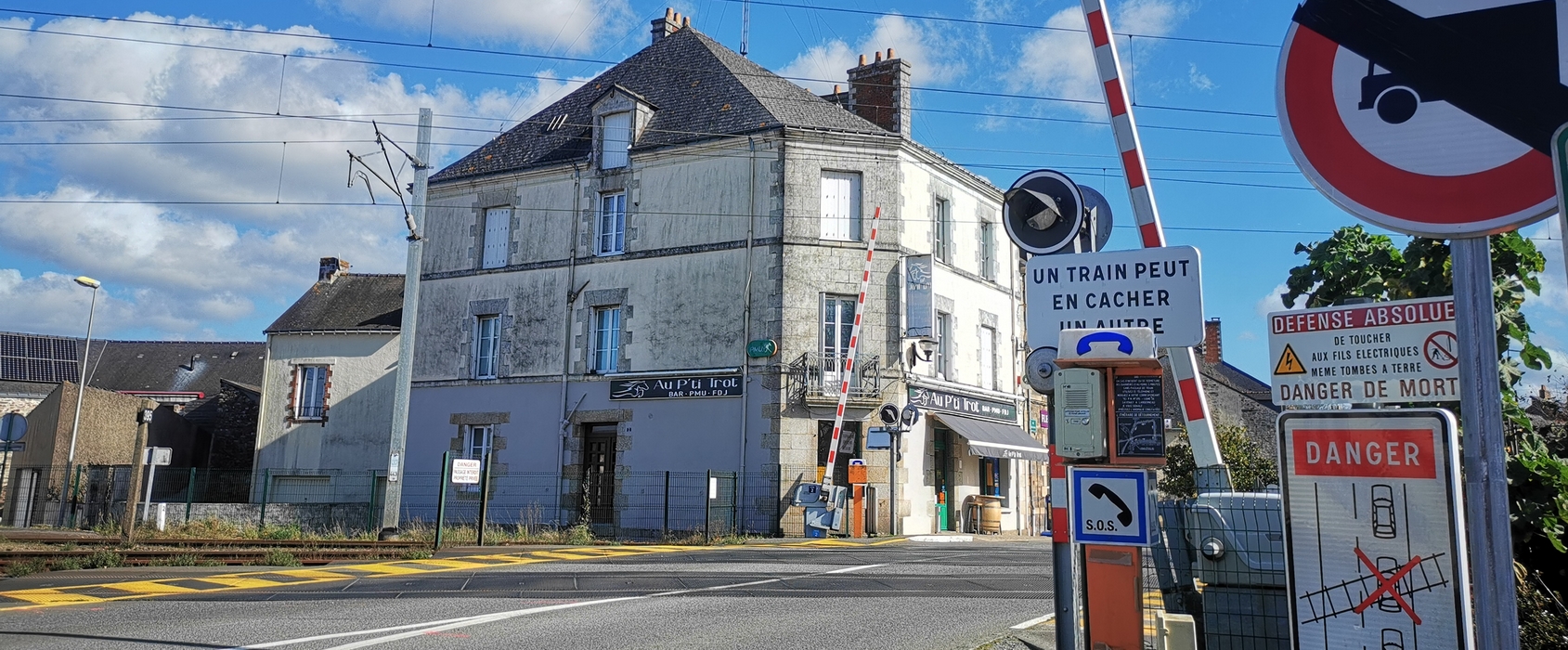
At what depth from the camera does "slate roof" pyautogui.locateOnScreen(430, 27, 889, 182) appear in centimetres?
2531

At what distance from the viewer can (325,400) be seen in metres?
32.7

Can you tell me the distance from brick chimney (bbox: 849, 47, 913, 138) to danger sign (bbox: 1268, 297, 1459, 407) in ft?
73.5

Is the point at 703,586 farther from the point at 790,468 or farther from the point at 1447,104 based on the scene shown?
the point at 790,468

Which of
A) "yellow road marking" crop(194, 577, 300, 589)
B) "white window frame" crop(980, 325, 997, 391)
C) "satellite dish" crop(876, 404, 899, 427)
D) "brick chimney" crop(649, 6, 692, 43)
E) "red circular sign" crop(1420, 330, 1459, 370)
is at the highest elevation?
"brick chimney" crop(649, 6, 692, 43)

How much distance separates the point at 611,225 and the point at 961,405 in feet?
30.3

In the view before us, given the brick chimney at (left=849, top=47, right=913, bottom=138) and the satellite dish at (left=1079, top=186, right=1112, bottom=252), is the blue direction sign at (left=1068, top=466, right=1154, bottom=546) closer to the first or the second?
the satellite dish at (left=1079, top=186, right=1112, bottom=252)

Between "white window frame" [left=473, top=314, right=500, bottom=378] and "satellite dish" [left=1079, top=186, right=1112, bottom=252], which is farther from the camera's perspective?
"white window frame" [left=473, top=314, right=500, bottom=378]

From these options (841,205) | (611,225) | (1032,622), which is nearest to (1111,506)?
(1032,622)

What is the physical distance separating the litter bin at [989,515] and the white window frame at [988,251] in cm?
542

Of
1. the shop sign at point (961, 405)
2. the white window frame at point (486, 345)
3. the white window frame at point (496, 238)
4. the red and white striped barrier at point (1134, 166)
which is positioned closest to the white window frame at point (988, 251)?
the shop sign at point (961, 405)

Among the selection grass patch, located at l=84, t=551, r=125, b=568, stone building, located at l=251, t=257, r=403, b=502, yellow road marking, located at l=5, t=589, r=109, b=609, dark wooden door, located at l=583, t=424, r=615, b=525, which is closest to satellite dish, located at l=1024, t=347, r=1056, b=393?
yellow road marking, located at l=5, t=589, r=109, b=609

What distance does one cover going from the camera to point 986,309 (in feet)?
88.9

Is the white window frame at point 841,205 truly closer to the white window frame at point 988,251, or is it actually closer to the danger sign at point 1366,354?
the white window frame at point 988,251

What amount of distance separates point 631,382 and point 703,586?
1463 cm
